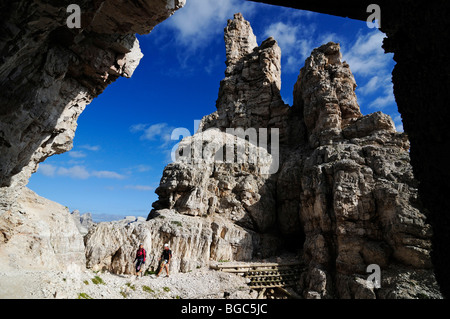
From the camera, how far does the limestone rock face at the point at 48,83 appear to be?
7.24 meters

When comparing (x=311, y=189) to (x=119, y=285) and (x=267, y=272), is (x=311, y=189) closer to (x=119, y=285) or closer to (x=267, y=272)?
(x=267, y=272)

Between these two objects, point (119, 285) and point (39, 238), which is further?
point (119, 285)

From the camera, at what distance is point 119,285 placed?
50.0ft

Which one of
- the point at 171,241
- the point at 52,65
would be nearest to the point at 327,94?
the point at 171,241

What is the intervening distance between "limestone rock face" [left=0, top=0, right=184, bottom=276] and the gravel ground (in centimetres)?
217

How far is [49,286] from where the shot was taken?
9.06m

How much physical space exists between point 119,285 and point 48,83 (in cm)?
1275

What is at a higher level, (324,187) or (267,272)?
(324,187)

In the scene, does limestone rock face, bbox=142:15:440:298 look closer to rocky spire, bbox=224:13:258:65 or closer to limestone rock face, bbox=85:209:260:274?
limestone rock face, bbox=85:209:260:274

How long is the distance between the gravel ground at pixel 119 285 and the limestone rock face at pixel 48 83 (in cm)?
217

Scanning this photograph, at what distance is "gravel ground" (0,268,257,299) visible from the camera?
28.7 ft

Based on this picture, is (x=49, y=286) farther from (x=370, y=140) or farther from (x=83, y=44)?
(x=370, y=140)

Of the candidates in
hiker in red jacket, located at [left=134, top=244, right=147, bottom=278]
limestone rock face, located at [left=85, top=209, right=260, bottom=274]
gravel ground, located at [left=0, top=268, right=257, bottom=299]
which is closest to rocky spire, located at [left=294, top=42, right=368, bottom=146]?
limestone rock face, located at [left=85, top=209, right=260, bottom=274]

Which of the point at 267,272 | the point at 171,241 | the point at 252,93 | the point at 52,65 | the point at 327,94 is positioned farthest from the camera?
the point at 252,93
